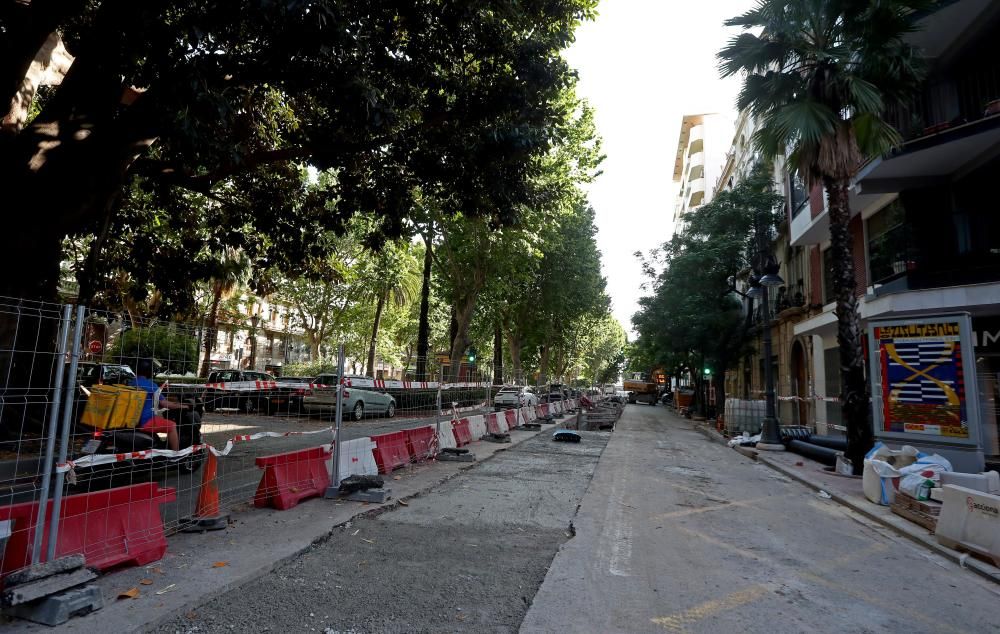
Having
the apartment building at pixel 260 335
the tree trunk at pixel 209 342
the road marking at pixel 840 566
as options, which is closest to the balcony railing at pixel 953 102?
the road marking at pixel 840 566

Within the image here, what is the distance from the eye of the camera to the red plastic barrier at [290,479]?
658cm

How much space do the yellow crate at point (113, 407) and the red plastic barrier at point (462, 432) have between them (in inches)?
299

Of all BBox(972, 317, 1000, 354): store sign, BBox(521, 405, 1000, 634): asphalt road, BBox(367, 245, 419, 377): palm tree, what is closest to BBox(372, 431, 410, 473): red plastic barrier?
BBox(521, 405, 1000, 634): asphalt road

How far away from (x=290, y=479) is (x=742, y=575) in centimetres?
498

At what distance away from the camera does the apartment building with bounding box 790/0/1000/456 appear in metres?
12.3

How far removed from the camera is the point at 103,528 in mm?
4340

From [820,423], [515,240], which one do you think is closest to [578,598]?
[515,240]

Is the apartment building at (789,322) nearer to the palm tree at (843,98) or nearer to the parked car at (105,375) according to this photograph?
the palm tree at (843,98)

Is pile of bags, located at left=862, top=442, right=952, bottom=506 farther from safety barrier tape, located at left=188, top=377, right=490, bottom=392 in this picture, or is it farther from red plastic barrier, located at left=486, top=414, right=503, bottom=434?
red plastic barrier, located at left=486, top=414, right=503, bottom=434

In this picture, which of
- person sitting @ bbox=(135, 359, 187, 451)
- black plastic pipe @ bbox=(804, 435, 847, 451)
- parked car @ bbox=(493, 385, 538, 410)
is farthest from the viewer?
parked car @ bbox=(493, 385, 538, 410)

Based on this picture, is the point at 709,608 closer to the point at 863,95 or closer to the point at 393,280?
the point at 863,95

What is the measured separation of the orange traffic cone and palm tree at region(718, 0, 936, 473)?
10827 millimetres

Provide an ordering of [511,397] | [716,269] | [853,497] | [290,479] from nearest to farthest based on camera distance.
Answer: [290,479] < [853,497] < [511,397] < [716,269]

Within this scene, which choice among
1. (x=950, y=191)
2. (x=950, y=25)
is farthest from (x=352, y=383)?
(x=950, y=25)
